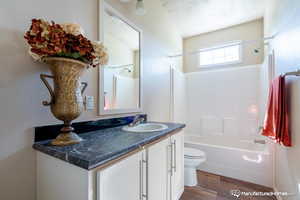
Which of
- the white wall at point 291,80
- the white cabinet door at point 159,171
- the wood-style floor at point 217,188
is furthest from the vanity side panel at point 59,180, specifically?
the white wall at point 291,80

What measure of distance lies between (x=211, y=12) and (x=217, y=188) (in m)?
2.67

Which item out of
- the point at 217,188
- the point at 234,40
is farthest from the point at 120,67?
the point at 234,40

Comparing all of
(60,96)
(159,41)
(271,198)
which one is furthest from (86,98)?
(271,198)

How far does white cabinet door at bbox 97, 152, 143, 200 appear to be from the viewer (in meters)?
0.61

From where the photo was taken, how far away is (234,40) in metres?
2.81

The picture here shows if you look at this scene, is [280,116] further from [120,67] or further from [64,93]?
[64,93]

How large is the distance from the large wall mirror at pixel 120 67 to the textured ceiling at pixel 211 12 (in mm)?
1107

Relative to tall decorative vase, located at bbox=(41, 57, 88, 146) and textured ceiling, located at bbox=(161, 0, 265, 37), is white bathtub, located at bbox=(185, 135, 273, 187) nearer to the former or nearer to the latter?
tall decorative vase, located at bbox=(41, 57, 88, 146)

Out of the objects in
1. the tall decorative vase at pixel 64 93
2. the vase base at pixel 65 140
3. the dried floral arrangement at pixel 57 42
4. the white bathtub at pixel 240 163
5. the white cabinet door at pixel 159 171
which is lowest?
the white bathtub at pixel 240 163

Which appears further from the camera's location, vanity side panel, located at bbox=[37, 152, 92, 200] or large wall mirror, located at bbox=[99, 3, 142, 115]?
large wall mirror, located at bbox=[99, 3, 142, 115]

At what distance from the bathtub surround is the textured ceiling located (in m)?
0.13

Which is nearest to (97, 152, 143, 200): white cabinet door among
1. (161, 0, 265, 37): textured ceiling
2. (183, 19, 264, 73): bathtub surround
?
(183, 19, 264, 73): bathtub surround

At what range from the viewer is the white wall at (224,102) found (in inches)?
99.8

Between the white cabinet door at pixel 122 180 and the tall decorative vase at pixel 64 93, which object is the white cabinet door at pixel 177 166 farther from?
the tall decorative vase at pixel 64 93
